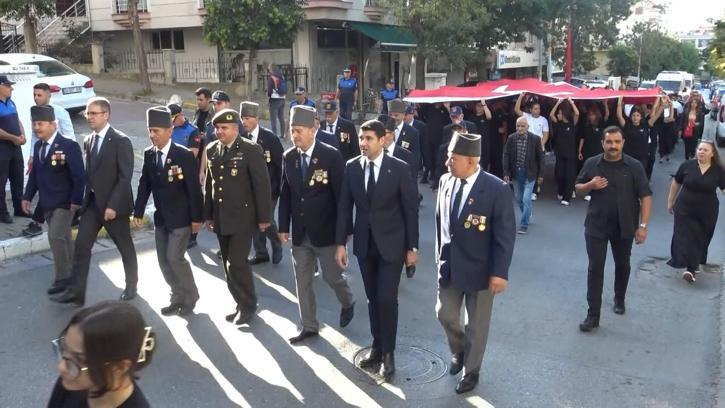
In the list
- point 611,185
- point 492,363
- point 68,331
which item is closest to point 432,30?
point 611,185

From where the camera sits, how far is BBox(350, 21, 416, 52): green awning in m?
23.5

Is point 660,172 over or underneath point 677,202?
underneath

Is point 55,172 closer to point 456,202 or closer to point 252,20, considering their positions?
point 456,202

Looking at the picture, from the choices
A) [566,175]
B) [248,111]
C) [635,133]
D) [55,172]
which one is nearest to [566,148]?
[566,175]

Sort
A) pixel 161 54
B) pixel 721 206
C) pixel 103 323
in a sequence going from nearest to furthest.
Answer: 1. pixel 103 323
2. pixel 721 206
3. pixel 161 54

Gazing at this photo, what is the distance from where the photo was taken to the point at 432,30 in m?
19.9

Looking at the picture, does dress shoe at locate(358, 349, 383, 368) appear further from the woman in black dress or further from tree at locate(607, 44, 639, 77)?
tree at locate(607, 44, 639, 77)

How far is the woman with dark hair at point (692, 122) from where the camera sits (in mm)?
15510

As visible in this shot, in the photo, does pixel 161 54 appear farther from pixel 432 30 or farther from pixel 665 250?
pixel 665 250

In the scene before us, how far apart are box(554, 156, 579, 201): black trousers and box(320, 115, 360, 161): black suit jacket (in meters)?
4.29

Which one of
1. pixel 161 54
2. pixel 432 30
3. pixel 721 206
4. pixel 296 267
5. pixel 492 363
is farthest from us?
pixel 161 54

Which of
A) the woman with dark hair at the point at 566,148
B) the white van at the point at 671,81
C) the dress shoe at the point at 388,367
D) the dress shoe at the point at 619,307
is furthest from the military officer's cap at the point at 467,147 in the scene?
the white van at the point at 671,81

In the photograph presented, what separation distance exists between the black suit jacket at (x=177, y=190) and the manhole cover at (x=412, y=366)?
1966 mm

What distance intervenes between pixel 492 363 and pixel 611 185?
1969mm
